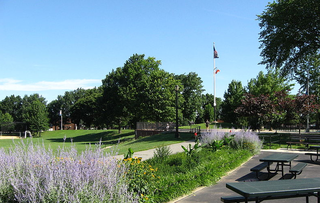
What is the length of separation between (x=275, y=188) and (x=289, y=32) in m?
23.9

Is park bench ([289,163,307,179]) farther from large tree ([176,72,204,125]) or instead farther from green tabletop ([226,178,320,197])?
large tree ([176,72,204,125])

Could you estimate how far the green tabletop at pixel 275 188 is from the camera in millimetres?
4502

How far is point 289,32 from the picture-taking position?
25.4 meters

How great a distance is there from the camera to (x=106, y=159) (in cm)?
529

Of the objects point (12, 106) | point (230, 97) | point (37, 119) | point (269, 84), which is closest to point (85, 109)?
point (37, 119)

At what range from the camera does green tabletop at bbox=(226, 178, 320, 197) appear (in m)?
4.50

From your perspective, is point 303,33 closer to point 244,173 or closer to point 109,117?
A: point 244,173

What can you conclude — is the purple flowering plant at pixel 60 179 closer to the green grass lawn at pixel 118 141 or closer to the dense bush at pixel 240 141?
the green grass lawn at pixel 118 141

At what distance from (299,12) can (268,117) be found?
9.35 metres

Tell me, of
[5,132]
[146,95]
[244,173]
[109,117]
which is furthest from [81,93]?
[244,173]

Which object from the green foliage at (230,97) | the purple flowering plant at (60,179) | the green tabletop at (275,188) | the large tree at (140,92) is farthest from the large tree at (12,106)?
the green tabletop at (275,188)

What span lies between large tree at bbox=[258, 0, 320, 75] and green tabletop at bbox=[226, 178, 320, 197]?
2209 centimetres

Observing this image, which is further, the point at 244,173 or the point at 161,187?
the point at 244,173

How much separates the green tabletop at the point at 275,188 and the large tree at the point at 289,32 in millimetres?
22088
